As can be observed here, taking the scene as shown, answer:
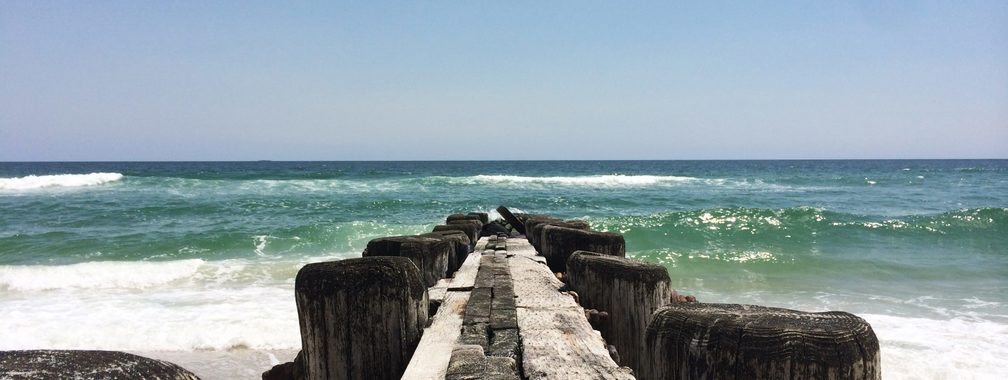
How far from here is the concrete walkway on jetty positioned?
213 cm

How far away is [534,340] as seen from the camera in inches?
97.2

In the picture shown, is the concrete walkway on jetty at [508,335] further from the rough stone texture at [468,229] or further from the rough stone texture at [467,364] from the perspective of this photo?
the rough stone texture at [468,229]

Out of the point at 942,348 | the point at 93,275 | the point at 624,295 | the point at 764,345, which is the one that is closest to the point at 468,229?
the point at 624,295

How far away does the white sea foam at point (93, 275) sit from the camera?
10492mm

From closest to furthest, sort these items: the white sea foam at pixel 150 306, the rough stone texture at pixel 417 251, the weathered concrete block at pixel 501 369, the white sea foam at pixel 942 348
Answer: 1. the weathered concrete block at pixel 501 369
2. the rough stone texture at pixel 417 251
3. the white sea foam at pixel 942 348
4. the white sea foam at pixel 150 306

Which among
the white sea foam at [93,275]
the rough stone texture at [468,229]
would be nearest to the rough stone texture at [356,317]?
the rough stone texture at [468,229]

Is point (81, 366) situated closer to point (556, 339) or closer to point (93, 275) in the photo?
point (556, 339)

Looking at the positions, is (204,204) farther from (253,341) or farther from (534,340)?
(534,340)

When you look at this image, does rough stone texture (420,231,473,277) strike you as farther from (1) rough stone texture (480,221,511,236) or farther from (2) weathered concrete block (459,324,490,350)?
(1) rough stone texture (480,221,511,236)

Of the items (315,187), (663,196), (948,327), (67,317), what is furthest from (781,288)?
(315,187)

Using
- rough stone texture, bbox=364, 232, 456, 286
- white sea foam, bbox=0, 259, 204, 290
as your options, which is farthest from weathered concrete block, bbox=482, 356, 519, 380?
white sea foam, bbox=0, 259, 204, 290

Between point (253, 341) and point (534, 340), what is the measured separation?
223 inches

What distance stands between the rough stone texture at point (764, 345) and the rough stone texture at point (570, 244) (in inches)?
101

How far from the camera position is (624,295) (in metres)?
3.17
